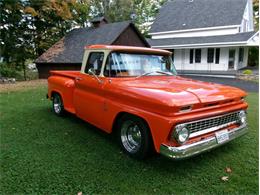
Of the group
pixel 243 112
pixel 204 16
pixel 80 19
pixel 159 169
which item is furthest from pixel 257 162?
pixel 204 16

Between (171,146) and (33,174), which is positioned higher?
(171,146)

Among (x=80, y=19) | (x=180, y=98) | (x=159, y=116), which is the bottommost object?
(x=159, y=116)

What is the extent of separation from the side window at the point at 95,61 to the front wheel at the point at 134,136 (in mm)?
1276

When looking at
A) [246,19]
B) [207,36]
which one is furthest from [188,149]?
[246,19]

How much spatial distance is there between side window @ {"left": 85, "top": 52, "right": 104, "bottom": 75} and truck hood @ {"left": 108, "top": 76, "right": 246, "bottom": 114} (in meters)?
0.72

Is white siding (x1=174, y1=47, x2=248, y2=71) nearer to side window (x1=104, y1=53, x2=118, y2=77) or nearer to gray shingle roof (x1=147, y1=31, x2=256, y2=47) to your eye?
gray shingle roof (x1=147, y1=31, x2=256, y2=47)

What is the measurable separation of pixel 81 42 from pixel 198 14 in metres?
15.6

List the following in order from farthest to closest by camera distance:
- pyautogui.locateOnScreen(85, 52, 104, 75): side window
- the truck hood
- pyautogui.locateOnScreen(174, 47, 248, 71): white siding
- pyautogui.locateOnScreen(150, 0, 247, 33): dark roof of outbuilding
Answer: pyautogui.locateOnScreen(150, 0, 247, 33): dark roof of outbuilding < pyautogui.locateOnScreen(174, 47, 248, 71): white siding < pyautogui.locateOnScreen(85, 52, 104, 75): side window < the truck hood

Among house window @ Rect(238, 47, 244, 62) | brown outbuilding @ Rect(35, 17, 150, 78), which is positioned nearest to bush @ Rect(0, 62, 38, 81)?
brown outbuilding @ Rect(35, 17, 150, 78)

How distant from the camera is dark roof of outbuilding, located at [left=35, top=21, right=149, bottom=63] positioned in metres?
18.1

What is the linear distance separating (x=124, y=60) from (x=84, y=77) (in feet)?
3.53

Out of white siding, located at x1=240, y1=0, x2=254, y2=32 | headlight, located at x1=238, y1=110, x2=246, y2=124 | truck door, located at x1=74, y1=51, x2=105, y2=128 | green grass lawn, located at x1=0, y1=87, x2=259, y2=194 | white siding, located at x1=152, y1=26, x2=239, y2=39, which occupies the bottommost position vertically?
green grass lawn, located at x1=0, y1=87, x2=259, y2=194

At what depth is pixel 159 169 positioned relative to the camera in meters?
3.83

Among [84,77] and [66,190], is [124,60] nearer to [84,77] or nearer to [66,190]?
[84,77]
